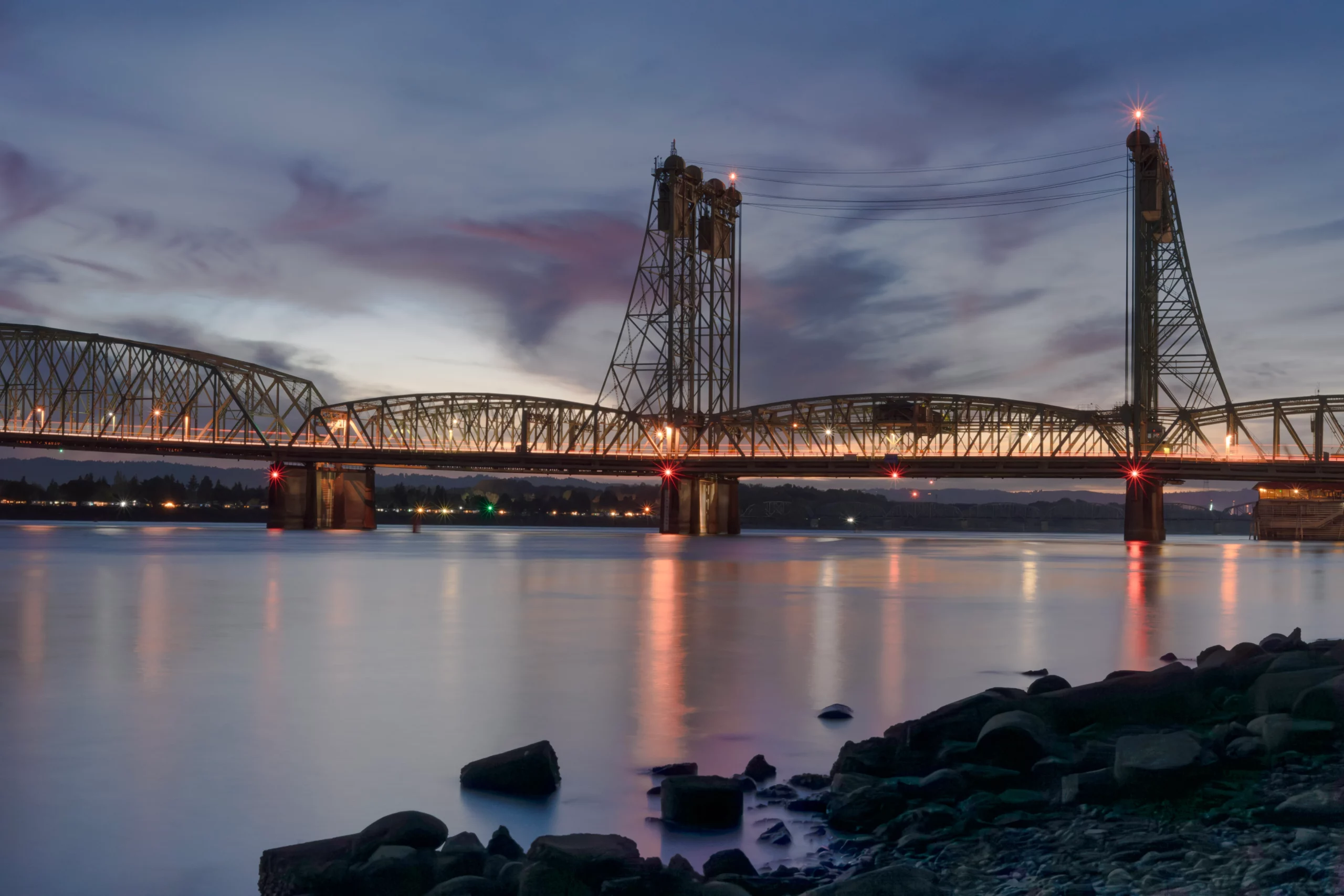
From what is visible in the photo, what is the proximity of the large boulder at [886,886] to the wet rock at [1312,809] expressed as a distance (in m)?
2.74

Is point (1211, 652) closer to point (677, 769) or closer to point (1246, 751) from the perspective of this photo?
point (1246, 751)

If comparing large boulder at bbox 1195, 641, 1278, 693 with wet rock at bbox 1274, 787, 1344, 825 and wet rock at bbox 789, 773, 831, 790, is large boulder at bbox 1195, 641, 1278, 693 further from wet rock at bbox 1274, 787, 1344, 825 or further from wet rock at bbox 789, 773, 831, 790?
wet rock at bbox 789, 773, 831, 790

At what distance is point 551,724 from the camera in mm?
13156

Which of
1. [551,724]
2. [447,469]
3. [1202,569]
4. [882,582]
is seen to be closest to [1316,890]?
[551,724]

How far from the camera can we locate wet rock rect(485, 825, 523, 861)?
7.82 metres

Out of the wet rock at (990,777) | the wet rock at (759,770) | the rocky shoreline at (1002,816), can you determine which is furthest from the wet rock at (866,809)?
Answer: the wet rock at (759,770)

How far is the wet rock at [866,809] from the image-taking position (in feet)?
28.8

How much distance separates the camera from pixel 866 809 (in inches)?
348

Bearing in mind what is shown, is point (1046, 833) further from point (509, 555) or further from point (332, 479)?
point (332, 479)

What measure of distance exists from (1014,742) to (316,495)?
143 m

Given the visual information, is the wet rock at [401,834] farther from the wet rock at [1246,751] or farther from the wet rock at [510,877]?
the wet rock at [1246,751]

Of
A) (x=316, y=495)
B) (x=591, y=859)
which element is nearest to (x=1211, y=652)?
(x=591, y=859)

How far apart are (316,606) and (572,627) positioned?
28.9 feet

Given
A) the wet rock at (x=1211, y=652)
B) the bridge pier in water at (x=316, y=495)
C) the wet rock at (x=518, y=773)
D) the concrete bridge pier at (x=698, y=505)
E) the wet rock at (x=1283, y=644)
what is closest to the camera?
the wet rock at (x=518, y=773)
